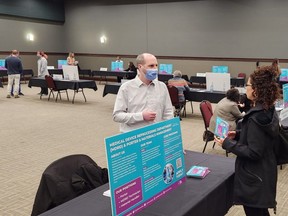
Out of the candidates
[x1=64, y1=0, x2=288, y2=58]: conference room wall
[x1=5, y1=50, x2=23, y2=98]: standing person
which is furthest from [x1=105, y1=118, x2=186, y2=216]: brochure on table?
[x1=64, y1=0, x2=288, y2=58]: conference room wall

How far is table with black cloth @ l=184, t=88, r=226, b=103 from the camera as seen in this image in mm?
7835

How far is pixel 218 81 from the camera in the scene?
7.84 metres

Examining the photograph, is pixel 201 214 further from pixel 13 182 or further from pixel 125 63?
pixel 125 63

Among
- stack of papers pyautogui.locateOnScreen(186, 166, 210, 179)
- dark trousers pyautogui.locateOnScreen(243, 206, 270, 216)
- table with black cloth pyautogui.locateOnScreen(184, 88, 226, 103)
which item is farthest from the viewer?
table with black cloth pyautogui.locateOnScreen(184, 88, 226, 103)

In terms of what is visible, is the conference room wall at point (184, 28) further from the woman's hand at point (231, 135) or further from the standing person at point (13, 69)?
the woman's hand at point (231, 135)

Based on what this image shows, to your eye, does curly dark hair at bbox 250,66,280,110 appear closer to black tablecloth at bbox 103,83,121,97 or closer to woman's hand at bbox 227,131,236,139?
woman's hand at bbox 227,131,236,139

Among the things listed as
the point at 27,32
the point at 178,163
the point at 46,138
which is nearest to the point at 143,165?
the point at 178,163

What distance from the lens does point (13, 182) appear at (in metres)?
4.27

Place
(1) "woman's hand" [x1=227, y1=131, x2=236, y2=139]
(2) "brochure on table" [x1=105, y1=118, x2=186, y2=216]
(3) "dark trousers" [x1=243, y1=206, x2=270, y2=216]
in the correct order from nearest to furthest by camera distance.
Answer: (2) "brochure on table" [x1=105, y1=118, x2=186, y2=216] < (3) "dark trousers" [x1=243, y1=206, x2=270, y2=216] < (1) "woman's hand" [x1=227, y1=131, x2=236, y2=139]

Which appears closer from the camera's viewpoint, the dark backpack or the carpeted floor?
the dark backpack

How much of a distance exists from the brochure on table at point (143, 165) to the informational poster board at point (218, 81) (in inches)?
235

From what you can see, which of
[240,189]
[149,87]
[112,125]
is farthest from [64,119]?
[240,189]

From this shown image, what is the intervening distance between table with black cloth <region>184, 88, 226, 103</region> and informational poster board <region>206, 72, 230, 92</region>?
0.39ft

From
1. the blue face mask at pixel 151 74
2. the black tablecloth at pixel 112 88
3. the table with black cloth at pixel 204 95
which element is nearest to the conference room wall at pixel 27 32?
the black tablecloth at pixel 112 88
